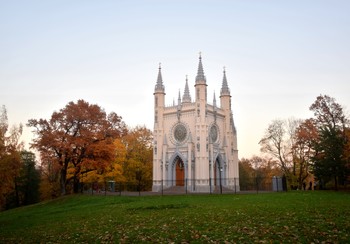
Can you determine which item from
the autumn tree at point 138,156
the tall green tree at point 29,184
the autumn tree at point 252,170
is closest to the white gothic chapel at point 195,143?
the autumn tree at point 138,156

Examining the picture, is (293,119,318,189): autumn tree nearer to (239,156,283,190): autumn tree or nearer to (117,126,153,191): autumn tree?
(239,156,283,190): autumn tree

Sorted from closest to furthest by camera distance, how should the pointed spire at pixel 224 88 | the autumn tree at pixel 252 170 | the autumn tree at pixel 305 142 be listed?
1. the autumn tree at pixel 305 142
2. the pointed spire at pixel 224 88
3. the autumn tree at pixel 252 170

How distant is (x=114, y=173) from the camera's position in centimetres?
4672

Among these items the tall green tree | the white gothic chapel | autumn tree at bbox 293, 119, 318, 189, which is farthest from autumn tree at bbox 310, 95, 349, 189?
the tall green tree

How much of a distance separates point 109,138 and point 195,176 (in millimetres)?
12899

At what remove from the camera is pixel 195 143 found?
45156 mm

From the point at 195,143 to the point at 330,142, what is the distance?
667 inches

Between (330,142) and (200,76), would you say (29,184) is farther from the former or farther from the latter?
(330,142)

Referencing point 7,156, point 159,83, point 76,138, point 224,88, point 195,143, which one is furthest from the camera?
point 224,88

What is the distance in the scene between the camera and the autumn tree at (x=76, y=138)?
116 ft

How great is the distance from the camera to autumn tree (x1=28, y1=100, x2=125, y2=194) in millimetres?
35344

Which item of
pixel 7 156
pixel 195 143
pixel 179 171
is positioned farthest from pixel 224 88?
pixel 7 156

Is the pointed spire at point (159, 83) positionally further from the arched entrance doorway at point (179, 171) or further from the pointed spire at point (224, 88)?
the arched entrance doorway at point (179, 171)

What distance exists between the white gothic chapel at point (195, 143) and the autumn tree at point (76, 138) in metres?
10.7
